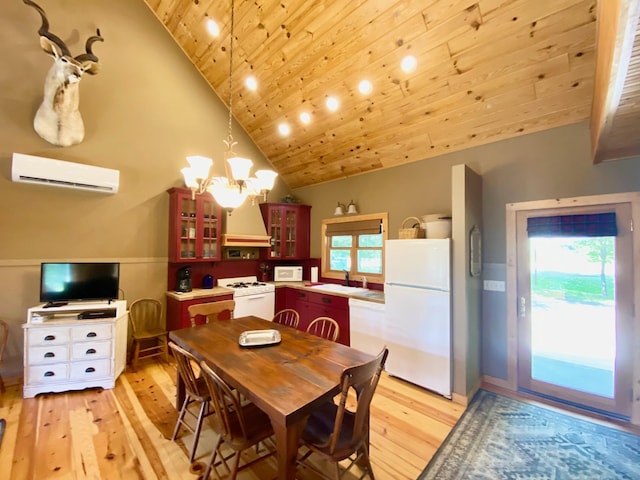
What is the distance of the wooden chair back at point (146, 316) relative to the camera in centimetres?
360

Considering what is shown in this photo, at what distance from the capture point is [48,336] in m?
2.71

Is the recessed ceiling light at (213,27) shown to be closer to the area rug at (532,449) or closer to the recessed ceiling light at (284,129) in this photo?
the recessed ceiling light at (284,129)

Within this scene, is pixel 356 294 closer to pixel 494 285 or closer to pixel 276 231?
pixel 494 285

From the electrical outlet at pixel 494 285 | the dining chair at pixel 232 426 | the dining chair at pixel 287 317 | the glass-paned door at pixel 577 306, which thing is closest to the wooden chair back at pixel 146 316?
the dining chair at pixel 287 317

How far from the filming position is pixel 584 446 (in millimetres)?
2066

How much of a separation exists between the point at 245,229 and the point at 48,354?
261cm

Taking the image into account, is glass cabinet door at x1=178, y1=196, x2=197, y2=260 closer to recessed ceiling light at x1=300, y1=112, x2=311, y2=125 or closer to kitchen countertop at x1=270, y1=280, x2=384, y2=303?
kitchen countertop at x1=270, y1=280, x2=384, y2=303

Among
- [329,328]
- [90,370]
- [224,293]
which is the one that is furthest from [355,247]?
[90,370]

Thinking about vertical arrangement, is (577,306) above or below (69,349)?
above

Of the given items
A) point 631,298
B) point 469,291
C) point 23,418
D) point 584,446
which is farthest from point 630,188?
point 23,418

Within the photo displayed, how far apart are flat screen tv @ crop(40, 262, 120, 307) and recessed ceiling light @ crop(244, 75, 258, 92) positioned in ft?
9.57

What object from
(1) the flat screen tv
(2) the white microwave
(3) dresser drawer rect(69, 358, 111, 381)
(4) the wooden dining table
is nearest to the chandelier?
(4) the wooden dining table

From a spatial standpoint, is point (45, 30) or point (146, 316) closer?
point (45, 30)

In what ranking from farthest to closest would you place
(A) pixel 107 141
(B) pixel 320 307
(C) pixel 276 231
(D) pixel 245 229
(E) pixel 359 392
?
(C) pixel 276 231 < (D) pixel 245 229 < (B) pixel 320 307 < (A) pixel 107 141 < (E) pixel 359 392
